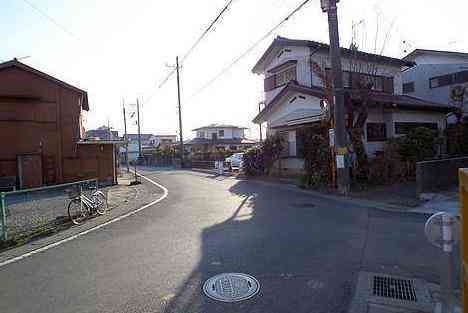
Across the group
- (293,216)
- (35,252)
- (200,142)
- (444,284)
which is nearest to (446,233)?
(444,284)

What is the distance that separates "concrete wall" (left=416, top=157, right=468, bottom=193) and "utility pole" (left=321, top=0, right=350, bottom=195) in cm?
244

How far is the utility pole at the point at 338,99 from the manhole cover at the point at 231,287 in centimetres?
877

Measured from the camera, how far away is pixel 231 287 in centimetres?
456

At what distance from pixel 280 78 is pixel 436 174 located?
46.5ft

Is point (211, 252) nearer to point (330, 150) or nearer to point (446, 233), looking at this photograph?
point (446, 233)

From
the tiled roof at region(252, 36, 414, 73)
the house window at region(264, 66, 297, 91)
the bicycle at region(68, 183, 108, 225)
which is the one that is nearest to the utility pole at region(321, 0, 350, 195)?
the tiled roof at region(252, 36, 414, 73)

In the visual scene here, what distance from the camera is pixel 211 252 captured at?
614 cm

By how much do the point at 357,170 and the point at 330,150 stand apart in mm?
1417

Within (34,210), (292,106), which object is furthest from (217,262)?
(292,106)

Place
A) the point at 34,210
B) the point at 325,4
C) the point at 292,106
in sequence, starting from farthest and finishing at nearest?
the point at 292,106
the point at 325,4
the point at 34,210

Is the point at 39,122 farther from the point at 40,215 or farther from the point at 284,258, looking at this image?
the point at 284,258

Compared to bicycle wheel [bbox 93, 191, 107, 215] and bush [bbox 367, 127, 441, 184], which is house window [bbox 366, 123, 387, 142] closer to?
bush [bbox 367, 127, 441, 184]

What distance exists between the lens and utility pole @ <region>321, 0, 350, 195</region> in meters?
12.6

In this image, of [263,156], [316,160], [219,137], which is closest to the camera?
[316,160]
